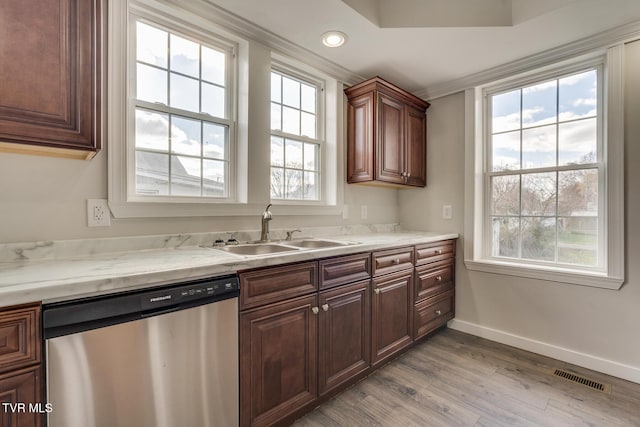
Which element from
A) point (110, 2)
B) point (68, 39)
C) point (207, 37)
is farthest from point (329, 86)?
point (68, 39)

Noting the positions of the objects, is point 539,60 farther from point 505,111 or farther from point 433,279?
point 433,279

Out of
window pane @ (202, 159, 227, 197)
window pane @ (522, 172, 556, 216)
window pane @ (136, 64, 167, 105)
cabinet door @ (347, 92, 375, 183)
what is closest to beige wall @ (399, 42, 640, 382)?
window pane @ (522, 172, 556, 216)

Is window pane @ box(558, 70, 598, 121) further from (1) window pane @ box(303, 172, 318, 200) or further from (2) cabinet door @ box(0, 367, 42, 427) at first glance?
(2) cabinet door @ box(0, 367, 42, 427)

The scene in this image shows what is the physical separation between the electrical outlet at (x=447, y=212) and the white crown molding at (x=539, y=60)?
1144mm

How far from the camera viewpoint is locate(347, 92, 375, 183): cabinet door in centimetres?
261

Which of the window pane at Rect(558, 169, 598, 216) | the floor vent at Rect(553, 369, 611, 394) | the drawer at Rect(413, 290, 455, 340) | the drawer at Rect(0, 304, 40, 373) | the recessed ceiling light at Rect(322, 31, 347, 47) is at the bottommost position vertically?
the floor vent at Rect(553, 369, 611, 394)

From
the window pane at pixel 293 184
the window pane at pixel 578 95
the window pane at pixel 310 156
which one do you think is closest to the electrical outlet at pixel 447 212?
the window pane at pixel 578 95

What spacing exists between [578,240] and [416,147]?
5.09ft

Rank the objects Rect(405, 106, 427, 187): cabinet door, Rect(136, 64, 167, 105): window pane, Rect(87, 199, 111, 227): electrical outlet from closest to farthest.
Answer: Rect(87, 199, 111, 227): electrical outlet
Rect(136, 64, 167, 105): window pane
Rect(405, 106, 427, 187): cabinet door

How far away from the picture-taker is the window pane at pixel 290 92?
249cm

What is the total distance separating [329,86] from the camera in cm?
271

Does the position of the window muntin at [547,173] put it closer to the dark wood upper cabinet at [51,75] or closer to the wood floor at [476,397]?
the wood floor at [476,397]

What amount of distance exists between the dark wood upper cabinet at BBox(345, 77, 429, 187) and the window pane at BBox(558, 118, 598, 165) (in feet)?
3.85

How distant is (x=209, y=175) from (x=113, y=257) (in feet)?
2.69
